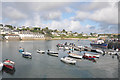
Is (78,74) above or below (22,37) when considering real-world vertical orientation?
below

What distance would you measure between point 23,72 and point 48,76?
19.3 ft

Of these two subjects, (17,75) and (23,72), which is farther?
(23,72)

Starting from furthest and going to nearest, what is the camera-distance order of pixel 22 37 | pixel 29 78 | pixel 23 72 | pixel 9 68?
pixel 22 37 → pixel 9 68 → pixel 23 72 → pixel 29 78

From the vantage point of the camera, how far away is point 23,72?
74.1ft

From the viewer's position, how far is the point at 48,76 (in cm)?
2077

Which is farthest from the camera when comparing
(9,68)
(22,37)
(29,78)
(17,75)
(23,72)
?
(22,37)

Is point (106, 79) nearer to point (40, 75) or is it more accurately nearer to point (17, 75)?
point (40, 75)

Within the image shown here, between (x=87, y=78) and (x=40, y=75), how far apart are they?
30.8 feet

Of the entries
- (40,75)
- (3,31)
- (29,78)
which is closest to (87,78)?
(40,75)

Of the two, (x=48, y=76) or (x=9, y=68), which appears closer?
(x=48, y=76)

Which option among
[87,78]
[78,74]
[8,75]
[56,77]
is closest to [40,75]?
[56,77]

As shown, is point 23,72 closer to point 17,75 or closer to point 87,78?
point 17,75

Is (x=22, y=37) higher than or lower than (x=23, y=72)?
higher

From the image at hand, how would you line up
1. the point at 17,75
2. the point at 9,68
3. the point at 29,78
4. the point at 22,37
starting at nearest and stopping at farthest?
the point at 29,78 → the point at 17,75 → the point at 9,68 → the point at 22,37
